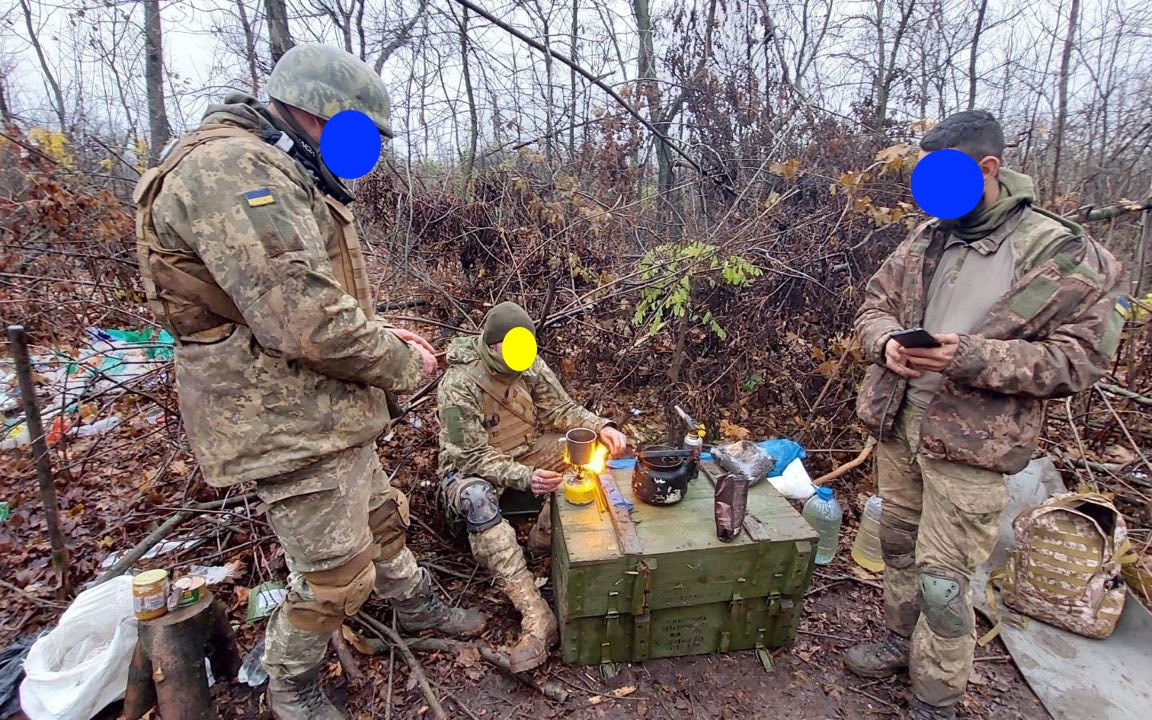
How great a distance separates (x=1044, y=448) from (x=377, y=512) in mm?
4681

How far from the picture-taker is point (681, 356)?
15.7ft

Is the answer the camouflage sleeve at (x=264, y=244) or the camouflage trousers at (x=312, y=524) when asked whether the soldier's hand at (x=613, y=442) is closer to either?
the camouflage trousers at (x=312, y=524)

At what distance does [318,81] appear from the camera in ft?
6.44

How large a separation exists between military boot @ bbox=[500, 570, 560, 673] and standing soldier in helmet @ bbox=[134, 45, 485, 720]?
828mm

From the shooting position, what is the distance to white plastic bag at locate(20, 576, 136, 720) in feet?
7.32

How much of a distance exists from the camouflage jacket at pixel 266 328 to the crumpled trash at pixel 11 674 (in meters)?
1.40

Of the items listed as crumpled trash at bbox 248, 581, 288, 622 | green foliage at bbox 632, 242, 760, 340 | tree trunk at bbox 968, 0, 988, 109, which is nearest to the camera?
crumpled trash at bbox 248, 581, 288, 622

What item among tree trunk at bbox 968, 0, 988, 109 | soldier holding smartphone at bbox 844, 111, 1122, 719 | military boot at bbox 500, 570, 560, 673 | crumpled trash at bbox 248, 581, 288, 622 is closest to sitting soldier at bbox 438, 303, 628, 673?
military boot at bbox 500, 570, 560, 673

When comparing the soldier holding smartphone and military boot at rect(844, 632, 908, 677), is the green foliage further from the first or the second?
military boot at rect(844, 632, 908, 677)

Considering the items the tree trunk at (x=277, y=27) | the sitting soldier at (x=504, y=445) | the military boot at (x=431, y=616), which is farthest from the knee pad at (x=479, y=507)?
the tree trunk at (x=277, y=27)

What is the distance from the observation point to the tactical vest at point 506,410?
3248 mm

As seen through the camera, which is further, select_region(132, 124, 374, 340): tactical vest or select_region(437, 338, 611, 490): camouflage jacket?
select_region(437, 338, 611, 490): camouflage jacket

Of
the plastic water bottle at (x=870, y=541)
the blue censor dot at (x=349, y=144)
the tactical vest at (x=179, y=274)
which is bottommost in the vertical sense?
the plastic water bottle at (x=870, y=541)

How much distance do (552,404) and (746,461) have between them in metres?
1.24
